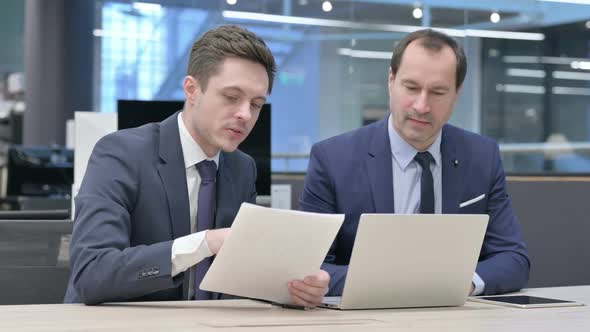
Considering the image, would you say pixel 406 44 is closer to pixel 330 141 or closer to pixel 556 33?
pixel 330 141

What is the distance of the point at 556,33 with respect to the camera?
7109 millimetres

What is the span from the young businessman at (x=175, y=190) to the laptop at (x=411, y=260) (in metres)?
0.10

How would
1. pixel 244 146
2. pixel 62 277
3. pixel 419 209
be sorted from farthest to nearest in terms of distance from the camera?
pixel 244 146, pixel 419 209, pixel 62 277

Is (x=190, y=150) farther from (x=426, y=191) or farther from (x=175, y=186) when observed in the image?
(x=426, y=191)

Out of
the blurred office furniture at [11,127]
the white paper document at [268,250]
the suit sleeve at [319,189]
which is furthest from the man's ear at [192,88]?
the blurred office furniture at [11,127]

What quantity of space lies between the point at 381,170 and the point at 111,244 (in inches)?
39.2

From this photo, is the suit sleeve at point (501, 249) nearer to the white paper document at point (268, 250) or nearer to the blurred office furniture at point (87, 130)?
the white paper document at point (268, 250)

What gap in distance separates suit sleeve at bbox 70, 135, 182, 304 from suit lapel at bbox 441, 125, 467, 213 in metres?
0.97

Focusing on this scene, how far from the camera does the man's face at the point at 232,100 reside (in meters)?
2.16

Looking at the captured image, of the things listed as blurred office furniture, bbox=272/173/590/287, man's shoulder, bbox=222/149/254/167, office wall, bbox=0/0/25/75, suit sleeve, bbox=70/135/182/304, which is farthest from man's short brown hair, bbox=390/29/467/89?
office wall, bbox=0/0/25/75

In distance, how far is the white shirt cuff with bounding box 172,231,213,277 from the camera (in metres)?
1.94

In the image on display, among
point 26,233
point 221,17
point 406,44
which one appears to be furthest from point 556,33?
point 26,233

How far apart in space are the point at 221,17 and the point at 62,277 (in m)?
5.87

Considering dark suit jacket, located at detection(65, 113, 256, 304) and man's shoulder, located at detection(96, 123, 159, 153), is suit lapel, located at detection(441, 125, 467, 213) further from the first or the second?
man's shoulder, located at detection(96, 123, 159, 153)
